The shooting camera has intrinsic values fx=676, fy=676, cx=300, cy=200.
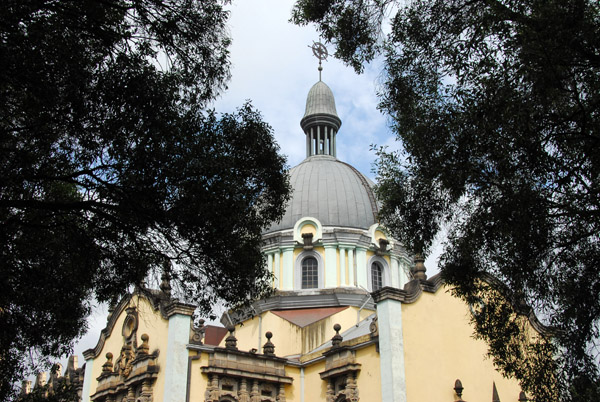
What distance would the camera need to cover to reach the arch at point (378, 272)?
31703 millimetres

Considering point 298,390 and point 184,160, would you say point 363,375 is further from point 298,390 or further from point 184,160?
point 184,160

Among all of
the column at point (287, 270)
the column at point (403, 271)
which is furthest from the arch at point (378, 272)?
the column at point (287, 270)

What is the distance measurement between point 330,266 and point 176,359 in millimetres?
10024

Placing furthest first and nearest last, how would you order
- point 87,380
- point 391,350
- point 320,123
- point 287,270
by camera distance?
point 320,123 → point 287,270 → point 87,380 → point 391,350

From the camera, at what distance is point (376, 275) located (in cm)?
3209

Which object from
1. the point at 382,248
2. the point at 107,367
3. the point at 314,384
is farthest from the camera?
the point at 382,248

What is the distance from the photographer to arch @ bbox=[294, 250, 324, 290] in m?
31.1

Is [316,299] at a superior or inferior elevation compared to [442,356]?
superior

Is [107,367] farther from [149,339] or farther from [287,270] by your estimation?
[287,270]

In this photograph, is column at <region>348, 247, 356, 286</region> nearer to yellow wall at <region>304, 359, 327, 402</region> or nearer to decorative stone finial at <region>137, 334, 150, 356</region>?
yellow wall at <region>304, 359, 327, 402</region>

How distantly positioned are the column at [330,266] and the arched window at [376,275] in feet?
6.59

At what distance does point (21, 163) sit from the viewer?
33.4 feet

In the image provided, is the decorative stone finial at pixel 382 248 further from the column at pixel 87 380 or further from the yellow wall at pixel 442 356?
the column at pixel 87 380

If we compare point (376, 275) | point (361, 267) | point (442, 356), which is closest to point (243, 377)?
point (442, 356)
